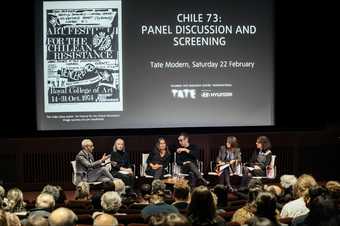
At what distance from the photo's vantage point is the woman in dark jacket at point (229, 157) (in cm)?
977

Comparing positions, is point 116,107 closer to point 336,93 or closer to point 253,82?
point 253,82

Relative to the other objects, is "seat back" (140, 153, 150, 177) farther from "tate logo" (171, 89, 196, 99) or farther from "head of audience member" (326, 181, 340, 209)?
"head of audience member" (326, 181, 340, 209)

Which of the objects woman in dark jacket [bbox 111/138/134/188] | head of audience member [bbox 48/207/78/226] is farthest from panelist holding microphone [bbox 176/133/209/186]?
head of audience member [bbox 48/207/78/226]

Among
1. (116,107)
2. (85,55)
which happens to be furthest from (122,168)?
(85,55)

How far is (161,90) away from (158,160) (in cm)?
149

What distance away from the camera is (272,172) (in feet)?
31.9

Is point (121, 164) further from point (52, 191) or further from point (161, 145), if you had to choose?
point (52, 191)

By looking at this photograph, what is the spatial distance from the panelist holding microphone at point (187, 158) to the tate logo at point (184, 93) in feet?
3.30

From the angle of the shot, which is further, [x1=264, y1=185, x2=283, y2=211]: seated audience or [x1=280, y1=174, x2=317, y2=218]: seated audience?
[x1=264, y1=185, x2=283, y2=211]: seated audience

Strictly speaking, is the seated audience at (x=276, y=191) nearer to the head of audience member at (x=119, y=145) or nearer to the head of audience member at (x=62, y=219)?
the head of audience member at (x=62, y=219)

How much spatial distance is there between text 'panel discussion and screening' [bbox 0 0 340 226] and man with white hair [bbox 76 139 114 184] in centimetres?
51

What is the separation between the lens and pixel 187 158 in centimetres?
991

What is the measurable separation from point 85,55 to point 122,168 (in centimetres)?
211

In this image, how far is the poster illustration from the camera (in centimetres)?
1045
